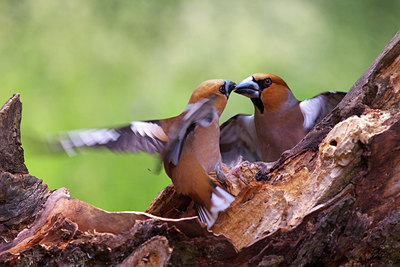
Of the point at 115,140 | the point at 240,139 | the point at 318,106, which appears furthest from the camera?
the point at 240,139

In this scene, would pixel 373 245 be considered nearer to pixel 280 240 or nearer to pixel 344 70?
pixel 280 240

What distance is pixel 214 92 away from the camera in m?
1.53

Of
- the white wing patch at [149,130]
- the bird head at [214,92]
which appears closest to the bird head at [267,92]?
the bird head at [214,92]

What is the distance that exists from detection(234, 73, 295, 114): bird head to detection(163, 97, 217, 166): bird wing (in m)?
0.35

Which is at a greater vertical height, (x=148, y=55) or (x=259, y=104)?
(x=148, y=55)

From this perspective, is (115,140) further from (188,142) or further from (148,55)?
(148,55)

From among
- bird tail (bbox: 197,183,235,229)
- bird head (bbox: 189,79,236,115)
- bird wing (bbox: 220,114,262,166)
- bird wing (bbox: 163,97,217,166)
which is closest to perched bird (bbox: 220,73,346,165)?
bird wing (bbox: 220,114,262,166)

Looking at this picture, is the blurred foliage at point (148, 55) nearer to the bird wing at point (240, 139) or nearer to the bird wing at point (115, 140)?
the bird wing at point (240, 139)

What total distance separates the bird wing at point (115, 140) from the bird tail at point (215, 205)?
0.19 metres

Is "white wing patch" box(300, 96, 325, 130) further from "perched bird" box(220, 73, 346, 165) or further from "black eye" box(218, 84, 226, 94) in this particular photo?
"black eye" box(218, 84, 226, 94)

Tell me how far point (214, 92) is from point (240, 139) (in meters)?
0.44

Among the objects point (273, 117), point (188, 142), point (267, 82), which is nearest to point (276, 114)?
point (273, 117)

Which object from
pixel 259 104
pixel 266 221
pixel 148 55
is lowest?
pixel 266 221

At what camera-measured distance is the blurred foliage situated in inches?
86.7
